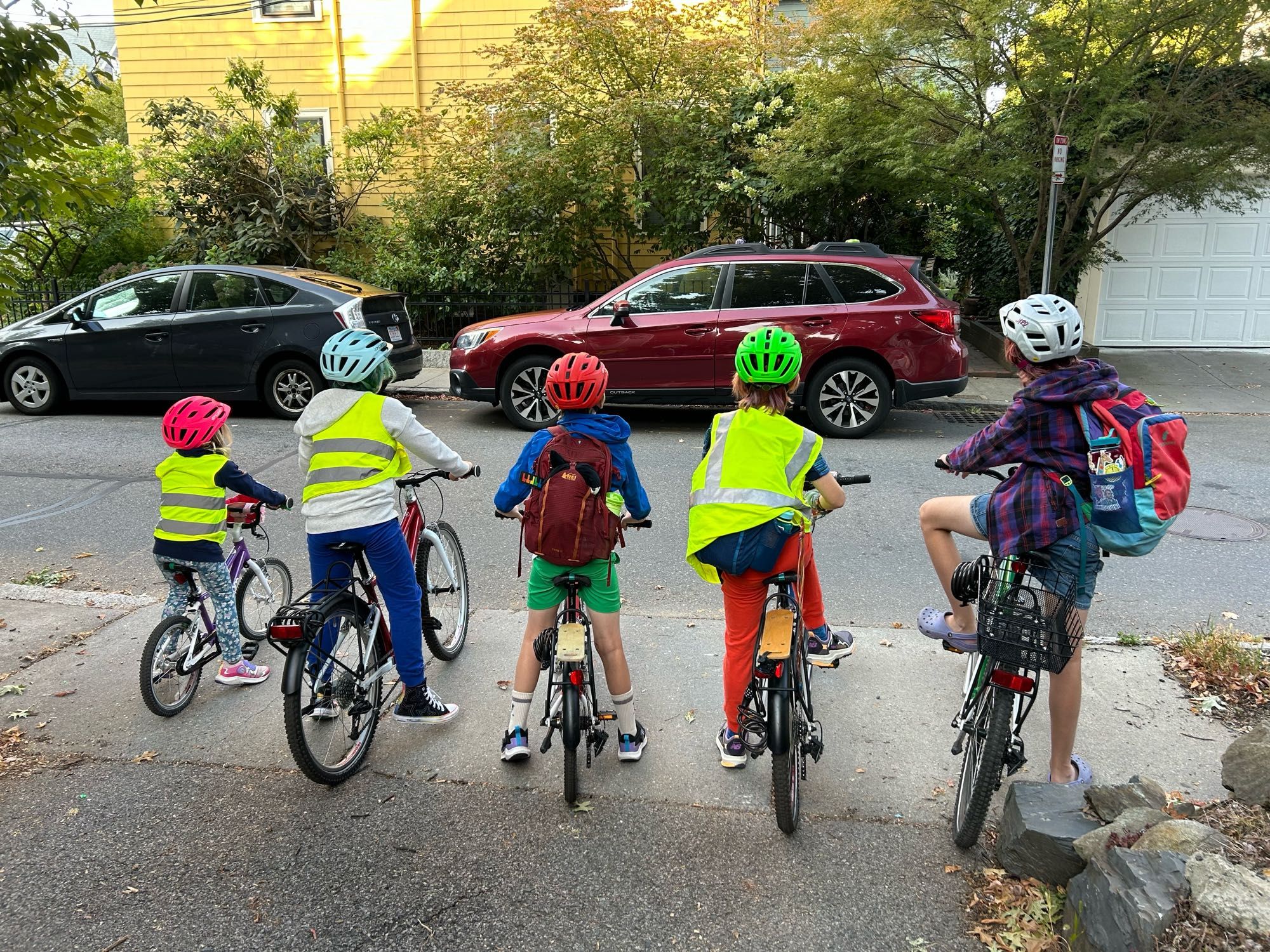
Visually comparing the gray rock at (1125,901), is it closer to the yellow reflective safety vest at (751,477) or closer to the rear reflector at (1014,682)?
the rear reflector at (1014,682)

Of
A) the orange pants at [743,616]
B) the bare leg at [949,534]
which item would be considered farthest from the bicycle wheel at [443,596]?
the bare leg at [949,534]

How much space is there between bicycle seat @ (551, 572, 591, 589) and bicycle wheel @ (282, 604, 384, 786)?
855mm

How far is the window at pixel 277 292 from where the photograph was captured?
33.3 feet

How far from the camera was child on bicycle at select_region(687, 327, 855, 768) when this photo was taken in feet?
10.3

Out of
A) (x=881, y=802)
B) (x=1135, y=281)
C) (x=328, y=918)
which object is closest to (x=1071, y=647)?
(x=881, y=802)

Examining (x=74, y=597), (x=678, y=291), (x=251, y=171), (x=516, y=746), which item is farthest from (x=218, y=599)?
(x=251, y=171)

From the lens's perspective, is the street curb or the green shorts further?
the street curb

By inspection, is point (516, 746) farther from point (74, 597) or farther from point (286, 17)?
point (286, 17)

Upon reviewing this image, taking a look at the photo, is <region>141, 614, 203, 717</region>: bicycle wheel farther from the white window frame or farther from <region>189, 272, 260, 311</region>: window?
the white window frame

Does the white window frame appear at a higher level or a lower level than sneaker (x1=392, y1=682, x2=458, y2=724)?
higher

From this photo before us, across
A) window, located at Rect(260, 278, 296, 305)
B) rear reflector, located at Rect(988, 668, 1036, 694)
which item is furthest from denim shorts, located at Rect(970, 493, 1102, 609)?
window, located at Rect(260, 278, 296, 305)

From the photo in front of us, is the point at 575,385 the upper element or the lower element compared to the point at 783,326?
upper

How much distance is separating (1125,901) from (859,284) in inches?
295

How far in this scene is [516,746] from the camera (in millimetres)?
3551
